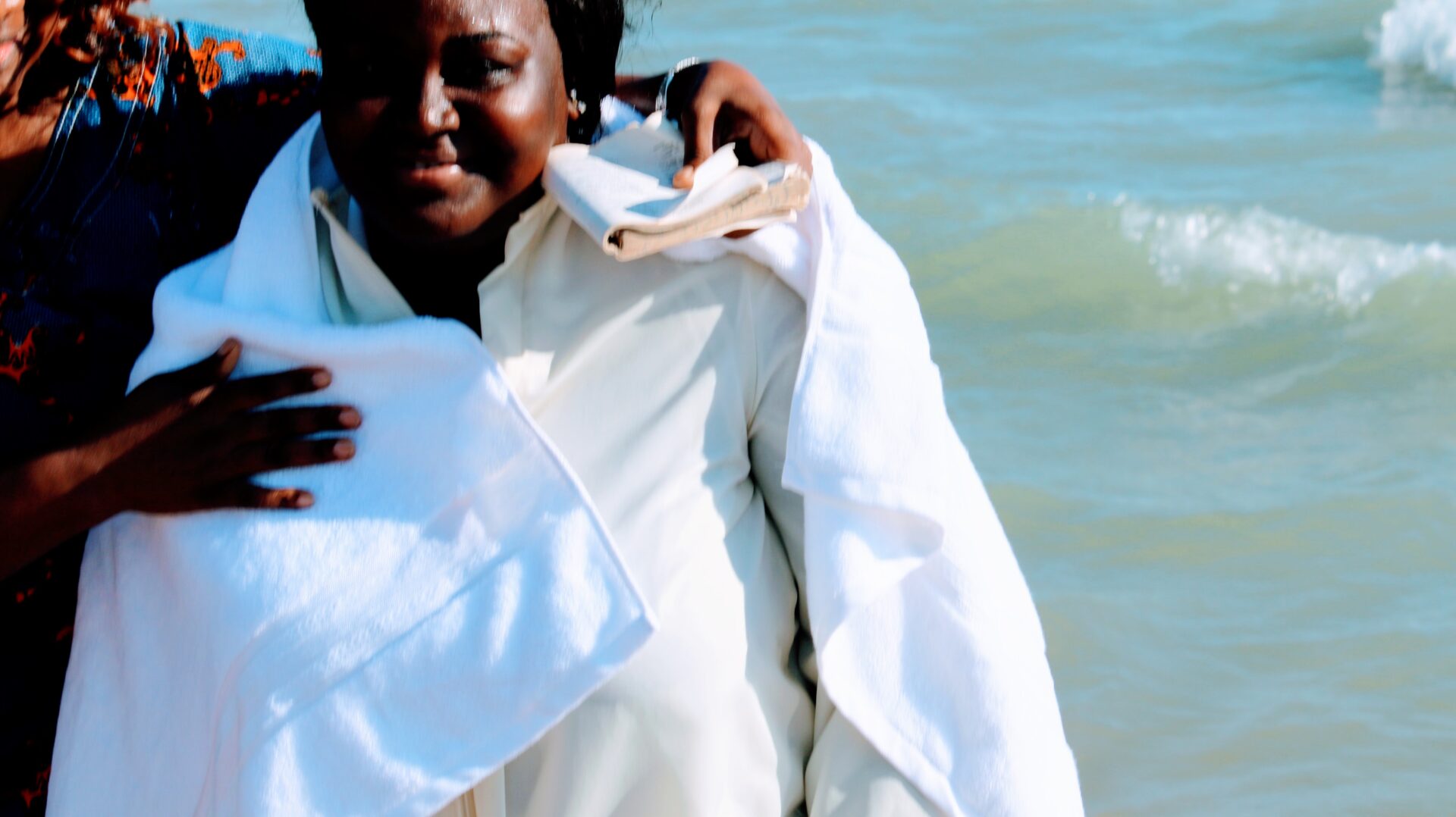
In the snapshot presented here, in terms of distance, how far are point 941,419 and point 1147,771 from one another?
1737 millimetres

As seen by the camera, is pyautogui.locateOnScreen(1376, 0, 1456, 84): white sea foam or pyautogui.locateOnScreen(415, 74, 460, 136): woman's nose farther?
Result: pyautogui.locateOnScreen(1376, 0, 1456, 84): white sea foam

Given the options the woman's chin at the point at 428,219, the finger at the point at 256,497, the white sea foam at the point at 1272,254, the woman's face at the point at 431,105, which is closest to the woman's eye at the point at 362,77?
the woman's face at the point at 431,105

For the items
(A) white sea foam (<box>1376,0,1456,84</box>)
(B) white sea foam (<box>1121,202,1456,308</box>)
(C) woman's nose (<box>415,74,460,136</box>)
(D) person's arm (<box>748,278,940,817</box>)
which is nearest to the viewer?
(C) woman's nose (<box>415,74,460,136</box>)

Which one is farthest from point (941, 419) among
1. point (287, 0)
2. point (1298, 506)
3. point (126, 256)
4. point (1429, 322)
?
point (287, 0)

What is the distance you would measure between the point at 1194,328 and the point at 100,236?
406 centimetres

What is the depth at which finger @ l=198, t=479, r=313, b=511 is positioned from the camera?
1.70 meters

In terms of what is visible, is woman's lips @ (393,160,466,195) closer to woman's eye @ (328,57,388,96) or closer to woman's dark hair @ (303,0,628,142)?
woman's eye @ (328,57,388,96)

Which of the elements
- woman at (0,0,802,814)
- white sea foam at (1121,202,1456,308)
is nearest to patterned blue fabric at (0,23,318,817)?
woman at (0,0,802,814)

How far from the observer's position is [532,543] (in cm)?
171

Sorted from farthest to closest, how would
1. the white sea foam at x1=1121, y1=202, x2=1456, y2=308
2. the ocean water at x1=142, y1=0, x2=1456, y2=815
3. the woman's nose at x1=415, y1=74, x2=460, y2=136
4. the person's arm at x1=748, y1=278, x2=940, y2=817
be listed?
the white sea foam at x1=1121, y1=202, x2=1456, y2=308 < the ocean water at x1=142, y1=0, x2=1456, y2=815 < the person's arm at x1=748, y1=278, x2=940, y2=817 < the woman's nose at x1=415, y1=74, x2=460, y2=136

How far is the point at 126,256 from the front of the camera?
2.01 meters

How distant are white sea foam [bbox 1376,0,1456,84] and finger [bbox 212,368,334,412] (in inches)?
293

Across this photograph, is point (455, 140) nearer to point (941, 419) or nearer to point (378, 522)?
point (378, 522)

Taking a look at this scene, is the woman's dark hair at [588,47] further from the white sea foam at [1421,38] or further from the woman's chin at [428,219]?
the white sea foam at [1421,38]
